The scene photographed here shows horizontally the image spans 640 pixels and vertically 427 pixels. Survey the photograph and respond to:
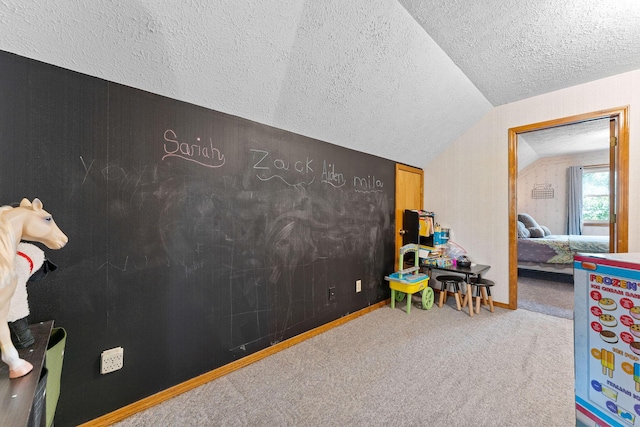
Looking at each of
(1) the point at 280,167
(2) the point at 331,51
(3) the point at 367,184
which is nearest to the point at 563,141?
(3) the point at 367,184

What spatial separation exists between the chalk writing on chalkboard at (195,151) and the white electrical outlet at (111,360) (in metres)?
1.14

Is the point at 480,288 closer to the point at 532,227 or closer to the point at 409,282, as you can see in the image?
the point at 409,282

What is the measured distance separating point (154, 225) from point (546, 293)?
5.02 metres

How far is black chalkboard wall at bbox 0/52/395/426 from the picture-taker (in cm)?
127

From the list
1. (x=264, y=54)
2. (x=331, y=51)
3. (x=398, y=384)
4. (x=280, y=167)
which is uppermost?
(x=331, y=51)

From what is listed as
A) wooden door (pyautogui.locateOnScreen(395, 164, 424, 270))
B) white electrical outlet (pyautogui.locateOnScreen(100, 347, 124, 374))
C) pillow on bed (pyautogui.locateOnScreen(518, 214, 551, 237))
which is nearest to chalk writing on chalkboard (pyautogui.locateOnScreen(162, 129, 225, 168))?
white electrical outlet (pyautogui.locateOnScreen(100, 347, 124, 374))

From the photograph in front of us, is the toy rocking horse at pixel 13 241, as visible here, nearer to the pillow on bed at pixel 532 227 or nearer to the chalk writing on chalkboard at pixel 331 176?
the chalk writing on chalkboard at pixel 331 176

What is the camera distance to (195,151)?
174cm

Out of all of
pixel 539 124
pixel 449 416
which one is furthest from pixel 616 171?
pixel 449 416

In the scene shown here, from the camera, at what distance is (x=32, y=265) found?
949mm

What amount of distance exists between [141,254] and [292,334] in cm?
140

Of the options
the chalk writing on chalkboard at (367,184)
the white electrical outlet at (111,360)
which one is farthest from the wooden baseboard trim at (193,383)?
the chalk writing on chalkboard at (367,184)

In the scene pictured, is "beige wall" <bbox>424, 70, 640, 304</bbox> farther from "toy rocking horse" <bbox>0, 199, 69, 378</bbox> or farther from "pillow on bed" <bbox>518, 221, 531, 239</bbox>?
"toy rocking horse" <bbox>0, 199, 69, 378</bbox>

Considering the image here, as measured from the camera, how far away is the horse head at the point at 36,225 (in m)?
0.92
